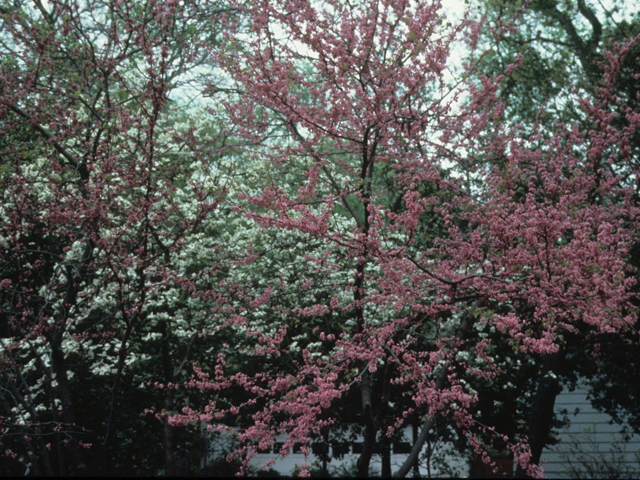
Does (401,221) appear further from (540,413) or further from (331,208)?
(540,413)

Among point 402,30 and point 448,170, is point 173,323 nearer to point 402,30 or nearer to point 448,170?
point 448,170

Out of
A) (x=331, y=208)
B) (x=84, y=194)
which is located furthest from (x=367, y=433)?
(x=84, y=194)

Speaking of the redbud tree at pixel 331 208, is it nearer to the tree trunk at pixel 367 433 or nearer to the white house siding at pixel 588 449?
the tree trunk at pixel 367 433

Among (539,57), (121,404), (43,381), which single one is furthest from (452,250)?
(121,404)

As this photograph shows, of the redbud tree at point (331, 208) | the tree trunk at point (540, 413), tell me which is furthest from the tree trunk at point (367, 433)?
the tree trunk at point (540, 413)

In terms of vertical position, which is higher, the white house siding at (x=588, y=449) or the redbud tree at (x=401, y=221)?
the redbud tree at (x=401, y=221)

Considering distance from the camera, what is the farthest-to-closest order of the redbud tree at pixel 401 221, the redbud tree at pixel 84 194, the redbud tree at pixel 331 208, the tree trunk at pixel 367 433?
1. the tree trunk at pixel 367 433
2. the redbud tree at pixel 84 194
3. the redbud tree at pixel 331 208
4. the redbud tree at pixel 401 221

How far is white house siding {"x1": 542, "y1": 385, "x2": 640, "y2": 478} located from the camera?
13.4 metres

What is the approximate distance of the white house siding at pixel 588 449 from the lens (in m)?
13.4

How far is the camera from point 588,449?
15219mm

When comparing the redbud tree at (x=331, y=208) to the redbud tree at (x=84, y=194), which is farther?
the redbud tree at (x=84, y=194)

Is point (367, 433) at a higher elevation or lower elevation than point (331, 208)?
lower

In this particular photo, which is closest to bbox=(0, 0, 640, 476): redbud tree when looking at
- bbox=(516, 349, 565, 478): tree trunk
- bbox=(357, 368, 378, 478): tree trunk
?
bbox=(357, 368, 378, 478): tree trunk

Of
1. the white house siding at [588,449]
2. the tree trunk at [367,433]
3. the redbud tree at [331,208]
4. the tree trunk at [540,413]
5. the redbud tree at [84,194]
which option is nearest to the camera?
the redbud tree at [331,208]
